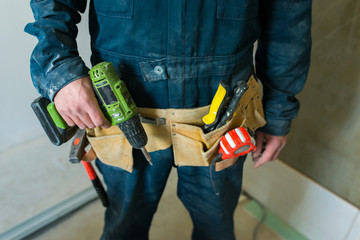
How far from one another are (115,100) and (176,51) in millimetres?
174

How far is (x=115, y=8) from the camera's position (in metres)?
0.55

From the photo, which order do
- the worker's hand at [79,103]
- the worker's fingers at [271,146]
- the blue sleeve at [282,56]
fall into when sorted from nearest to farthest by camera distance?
1. the worker's hand at [79,103]
2. the blue sleeve at [282,56]
3. the worker's fingers at [271,146]

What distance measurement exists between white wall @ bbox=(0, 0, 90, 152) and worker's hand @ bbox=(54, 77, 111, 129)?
0.55 metres

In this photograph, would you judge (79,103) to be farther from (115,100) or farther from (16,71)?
(16,71)

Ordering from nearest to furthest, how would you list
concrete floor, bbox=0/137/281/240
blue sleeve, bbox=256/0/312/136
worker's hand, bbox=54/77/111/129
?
worker's hand, bbox=54/77/111/129, blue sleeve, bbox=256/0/312/136, concrete floor, bbox=0/137/281/240

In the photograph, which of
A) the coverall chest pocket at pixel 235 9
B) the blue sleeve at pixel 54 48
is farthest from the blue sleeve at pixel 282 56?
the blue sleeve at pixel 54 48

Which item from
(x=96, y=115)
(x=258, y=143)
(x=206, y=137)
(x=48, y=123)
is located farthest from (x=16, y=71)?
(x=258, y=143)

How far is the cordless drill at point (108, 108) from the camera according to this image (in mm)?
528

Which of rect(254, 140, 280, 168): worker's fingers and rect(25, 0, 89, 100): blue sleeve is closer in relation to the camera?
rect(25, 0, 89, 100): blue sleeve

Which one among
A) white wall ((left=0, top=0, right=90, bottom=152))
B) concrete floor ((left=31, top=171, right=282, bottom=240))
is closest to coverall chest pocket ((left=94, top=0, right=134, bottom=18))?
white wall ((left=0, top=0, right=90, bottom=152))

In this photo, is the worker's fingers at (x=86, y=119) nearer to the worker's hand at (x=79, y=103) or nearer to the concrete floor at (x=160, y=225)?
the worker's hand at (x=79, y=103)

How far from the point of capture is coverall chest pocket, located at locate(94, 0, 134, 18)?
538mm

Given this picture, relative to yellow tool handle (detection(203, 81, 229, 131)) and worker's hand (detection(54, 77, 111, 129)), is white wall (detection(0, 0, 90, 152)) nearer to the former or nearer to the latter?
worker's hand (detection(54, 77, 111, 129))

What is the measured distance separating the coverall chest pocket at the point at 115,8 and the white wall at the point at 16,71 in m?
0.49
